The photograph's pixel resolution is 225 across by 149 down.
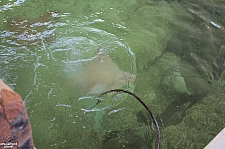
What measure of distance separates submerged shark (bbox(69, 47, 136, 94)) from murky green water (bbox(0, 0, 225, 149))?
0.03 meters

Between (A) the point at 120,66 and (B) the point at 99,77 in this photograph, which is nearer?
(B) the point at 99,77

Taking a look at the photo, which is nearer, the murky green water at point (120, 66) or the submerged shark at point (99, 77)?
the murky green water at point (120, 66)

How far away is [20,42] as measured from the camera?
3160 millimetres

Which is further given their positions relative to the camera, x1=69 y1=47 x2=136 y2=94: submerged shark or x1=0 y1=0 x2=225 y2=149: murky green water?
x1=69 y1=47 x2=136 y2=94: submerged shark

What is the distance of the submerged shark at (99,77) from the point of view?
284 cm

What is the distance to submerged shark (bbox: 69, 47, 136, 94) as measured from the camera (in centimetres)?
284

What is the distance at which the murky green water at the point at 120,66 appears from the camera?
249 centimetres

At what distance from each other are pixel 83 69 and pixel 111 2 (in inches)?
54.3

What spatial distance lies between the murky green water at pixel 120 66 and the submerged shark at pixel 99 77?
3 centimetres

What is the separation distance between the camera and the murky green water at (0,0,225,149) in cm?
249

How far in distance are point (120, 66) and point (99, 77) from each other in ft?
0.95

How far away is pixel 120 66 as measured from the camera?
10.1 feet

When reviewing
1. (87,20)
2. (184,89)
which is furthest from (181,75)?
(87,20)

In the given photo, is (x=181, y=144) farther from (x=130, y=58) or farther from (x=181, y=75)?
(x=130, y=58)
